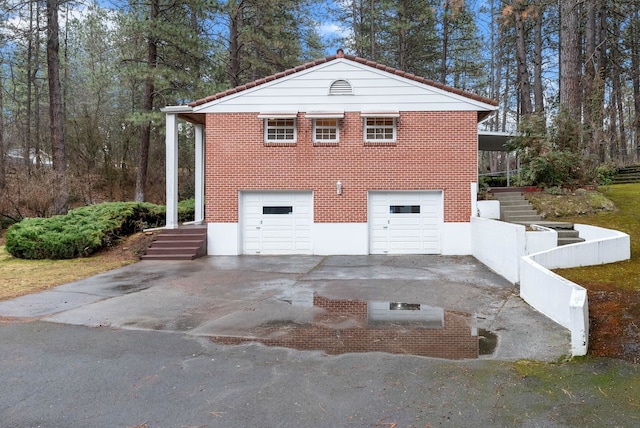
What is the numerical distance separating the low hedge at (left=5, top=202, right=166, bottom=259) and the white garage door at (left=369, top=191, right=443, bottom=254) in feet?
26.1

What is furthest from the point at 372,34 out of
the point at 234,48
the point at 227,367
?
the point at 227,367

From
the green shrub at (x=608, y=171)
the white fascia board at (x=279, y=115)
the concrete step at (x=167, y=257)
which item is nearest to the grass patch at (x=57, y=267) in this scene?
the concrete step at (x=167, y=257)

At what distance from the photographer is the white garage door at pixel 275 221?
13422 mm

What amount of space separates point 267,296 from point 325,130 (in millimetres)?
7213

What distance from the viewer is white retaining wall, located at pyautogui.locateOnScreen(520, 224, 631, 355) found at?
456 centimetres

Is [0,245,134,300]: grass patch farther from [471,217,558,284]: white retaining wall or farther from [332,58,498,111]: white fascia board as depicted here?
[471,217,558,284]: white retaining wall

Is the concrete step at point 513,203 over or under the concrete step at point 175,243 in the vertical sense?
over

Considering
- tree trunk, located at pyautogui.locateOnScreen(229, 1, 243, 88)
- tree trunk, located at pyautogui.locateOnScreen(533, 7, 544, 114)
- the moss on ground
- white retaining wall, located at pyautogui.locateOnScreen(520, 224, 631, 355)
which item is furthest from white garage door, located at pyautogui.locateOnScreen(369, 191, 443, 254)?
tree trunk, located at pyautogui.locateOnScreen(533, 7, 544, 114)

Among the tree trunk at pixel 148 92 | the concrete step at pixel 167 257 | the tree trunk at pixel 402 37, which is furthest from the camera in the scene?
the tree trunk at pixel 402 37

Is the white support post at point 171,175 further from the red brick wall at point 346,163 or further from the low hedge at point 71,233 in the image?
the low hedge at point 71,233

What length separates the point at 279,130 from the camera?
13453 mm

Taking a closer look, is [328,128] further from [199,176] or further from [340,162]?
[199,176]

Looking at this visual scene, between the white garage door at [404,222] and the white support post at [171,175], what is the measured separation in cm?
618

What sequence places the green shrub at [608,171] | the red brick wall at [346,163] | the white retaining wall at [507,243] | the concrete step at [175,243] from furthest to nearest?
the green shrub at [608,171] → the red brick wall at [346,163] → the concrete step at [175,243] → the white retaining wall at [507,243]
